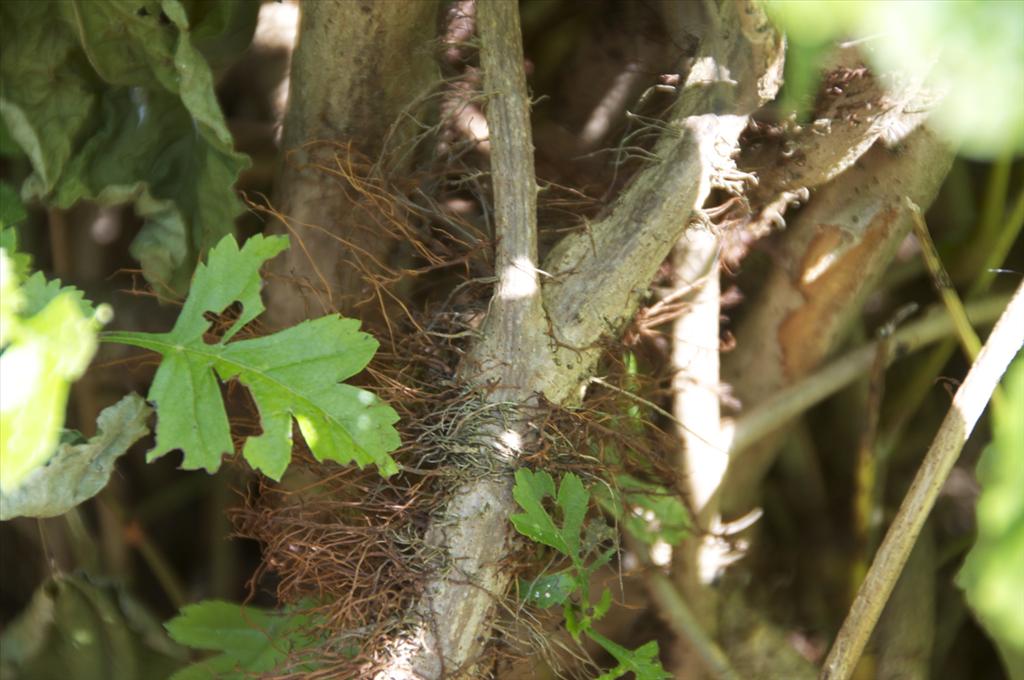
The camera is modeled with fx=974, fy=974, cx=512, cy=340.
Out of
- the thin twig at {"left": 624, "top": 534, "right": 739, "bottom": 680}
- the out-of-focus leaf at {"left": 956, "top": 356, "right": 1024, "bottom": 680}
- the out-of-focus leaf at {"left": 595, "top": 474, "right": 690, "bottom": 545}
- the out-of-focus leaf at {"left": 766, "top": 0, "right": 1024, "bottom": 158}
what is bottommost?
the thin twig at {"left": 624, "top": 534, "right": 739, "bottom": 680}

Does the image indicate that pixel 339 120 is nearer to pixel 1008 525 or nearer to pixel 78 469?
pixel 78 469

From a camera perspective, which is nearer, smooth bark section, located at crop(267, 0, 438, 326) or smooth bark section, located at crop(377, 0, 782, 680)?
smooth bark section, located at crop(377, 0, 782, 680)

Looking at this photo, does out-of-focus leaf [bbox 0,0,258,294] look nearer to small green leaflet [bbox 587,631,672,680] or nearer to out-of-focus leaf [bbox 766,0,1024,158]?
small green leaflet [bbox 587,631,672,680]

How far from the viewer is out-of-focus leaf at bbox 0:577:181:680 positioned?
3.71ft

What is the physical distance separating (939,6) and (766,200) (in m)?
0.62

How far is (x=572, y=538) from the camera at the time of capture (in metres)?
0.83

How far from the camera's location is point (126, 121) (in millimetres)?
1078

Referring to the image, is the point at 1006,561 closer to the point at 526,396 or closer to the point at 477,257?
the point at 526,396

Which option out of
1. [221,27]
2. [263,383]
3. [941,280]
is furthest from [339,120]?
[941,280]

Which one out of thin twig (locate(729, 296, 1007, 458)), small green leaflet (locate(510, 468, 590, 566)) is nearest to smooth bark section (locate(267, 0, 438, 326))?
small green leaflet (locate(510, 468, 590, 566))

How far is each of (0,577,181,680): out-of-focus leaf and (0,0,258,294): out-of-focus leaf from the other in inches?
15.9

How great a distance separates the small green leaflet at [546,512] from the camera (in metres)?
0.80

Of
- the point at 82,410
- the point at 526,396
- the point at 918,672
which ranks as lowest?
the point at 918,672

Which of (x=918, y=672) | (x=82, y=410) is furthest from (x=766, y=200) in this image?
(x=82, y=410)
